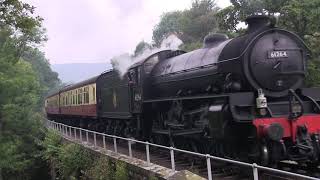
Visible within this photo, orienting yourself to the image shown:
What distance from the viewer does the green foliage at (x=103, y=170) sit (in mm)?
14805

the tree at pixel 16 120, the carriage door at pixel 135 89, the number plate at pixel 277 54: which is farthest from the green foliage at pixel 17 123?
the number plate at pixel 277 54

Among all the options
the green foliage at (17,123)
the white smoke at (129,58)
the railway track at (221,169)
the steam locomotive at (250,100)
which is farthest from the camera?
the green foliage at (17,123)

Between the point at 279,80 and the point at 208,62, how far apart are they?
2.11 meters

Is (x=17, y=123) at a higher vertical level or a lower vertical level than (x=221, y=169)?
higher

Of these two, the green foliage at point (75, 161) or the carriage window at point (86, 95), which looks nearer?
the green foliage at point (75, 161)

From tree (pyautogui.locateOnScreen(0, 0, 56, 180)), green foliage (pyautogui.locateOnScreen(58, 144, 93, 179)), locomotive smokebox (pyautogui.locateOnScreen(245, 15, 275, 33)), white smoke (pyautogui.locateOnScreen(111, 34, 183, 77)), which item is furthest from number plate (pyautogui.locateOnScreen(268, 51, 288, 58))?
tree (pyautogui.locateOnScreen(0, 0, 56, 180))

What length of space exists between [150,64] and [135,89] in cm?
102

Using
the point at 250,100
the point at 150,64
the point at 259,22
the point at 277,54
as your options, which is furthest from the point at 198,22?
the point at 250,100

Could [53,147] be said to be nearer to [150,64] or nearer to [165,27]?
[150,64]

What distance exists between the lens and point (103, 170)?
15133 mm

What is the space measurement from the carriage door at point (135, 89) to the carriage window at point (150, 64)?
0.83ft

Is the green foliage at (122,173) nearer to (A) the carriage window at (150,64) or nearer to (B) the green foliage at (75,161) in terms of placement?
(A) the carriage window at (150,64)

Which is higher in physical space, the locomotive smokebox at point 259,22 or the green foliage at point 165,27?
the green foliage at point 165,27

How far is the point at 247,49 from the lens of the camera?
11203mm
